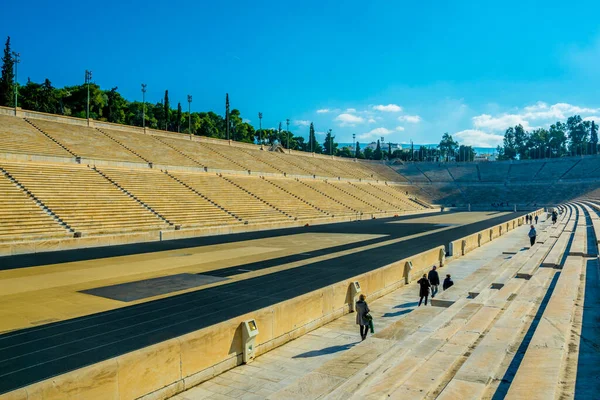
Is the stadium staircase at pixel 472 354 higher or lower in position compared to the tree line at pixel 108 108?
lower

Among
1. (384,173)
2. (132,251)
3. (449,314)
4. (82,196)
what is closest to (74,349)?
(449,314)

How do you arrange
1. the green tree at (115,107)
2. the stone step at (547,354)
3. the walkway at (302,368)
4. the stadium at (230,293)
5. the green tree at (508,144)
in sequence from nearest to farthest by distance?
the stone step at (547,354) → the stadium at (230,293) → the walkway at (302,368) → the green tree at (115,107) → the green tree at (508,144)

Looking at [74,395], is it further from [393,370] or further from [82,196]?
[82,196]

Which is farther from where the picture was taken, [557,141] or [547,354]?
[557,141]

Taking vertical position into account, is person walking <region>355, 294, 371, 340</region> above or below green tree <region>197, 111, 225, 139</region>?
below

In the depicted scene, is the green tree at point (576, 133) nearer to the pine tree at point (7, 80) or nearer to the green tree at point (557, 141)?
the green tree at point (557, 141)

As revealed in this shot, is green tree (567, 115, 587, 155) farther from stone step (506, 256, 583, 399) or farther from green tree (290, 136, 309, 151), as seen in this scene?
stone step (506, 256, 583, 399)

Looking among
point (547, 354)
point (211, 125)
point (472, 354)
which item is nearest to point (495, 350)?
point (472, 354)

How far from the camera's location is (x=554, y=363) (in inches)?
217

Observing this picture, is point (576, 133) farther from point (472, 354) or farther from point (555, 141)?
point (472, 354)

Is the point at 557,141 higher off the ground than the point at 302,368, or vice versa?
A: the point at 557,141

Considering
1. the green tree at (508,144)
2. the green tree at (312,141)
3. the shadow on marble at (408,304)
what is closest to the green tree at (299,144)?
the green tree at (312,141)

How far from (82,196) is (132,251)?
9.30 meters

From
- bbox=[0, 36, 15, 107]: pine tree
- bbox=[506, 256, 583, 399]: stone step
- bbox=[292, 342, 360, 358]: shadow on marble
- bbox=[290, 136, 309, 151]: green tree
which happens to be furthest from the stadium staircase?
bbox=[290, 136, 309, 151]: green tree
